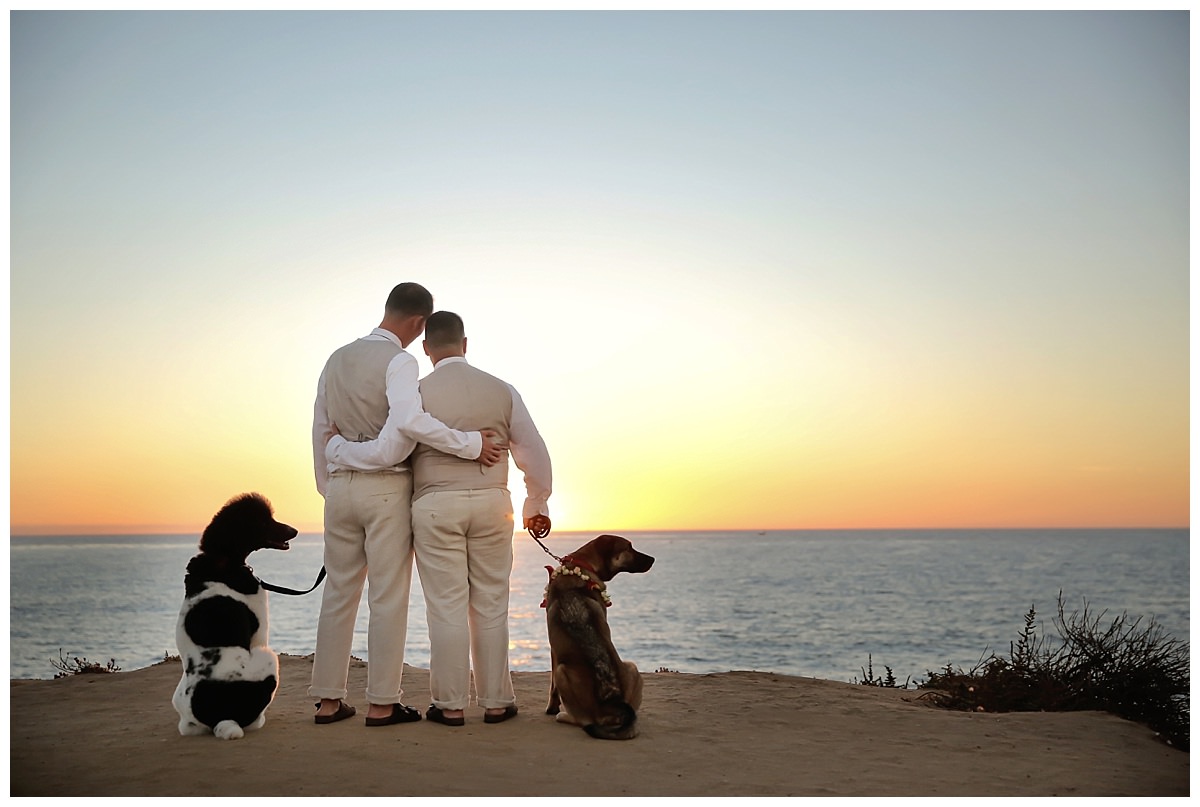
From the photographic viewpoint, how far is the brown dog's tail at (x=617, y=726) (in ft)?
17.6

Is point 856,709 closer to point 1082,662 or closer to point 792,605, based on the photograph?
point 1082,662

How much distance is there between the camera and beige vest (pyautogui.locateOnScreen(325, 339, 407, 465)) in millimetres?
5656

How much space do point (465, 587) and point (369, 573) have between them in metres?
0.54

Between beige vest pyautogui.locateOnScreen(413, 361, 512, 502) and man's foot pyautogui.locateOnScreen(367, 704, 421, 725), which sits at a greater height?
beige vest pyautogui.locateOnScreen(413, 361, 512, 502)

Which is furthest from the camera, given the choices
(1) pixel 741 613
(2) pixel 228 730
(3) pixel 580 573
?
(1) pixel 741 613

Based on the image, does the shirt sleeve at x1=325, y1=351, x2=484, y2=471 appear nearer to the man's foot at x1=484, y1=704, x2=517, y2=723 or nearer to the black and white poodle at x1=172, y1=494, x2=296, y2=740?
the black and white poodle at x1=172, y1=494, x2=296, y2=740

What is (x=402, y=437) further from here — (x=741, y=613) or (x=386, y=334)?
(x=741, y=613)

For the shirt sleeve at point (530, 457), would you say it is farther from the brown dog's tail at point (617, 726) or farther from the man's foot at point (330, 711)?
the man's foot at point (330, 711)

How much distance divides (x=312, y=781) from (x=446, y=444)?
1810 millimetres

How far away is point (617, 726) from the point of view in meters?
5.41

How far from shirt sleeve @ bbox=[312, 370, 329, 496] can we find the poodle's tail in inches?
52.3

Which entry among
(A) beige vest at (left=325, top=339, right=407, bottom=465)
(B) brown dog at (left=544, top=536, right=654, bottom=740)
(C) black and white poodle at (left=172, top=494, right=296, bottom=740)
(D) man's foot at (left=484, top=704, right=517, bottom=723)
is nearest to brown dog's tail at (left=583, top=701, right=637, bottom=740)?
(B) brown dog at (left=544, top=536, right=654, bottom=740)

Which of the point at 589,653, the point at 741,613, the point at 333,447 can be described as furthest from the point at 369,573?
the point at 741,613
